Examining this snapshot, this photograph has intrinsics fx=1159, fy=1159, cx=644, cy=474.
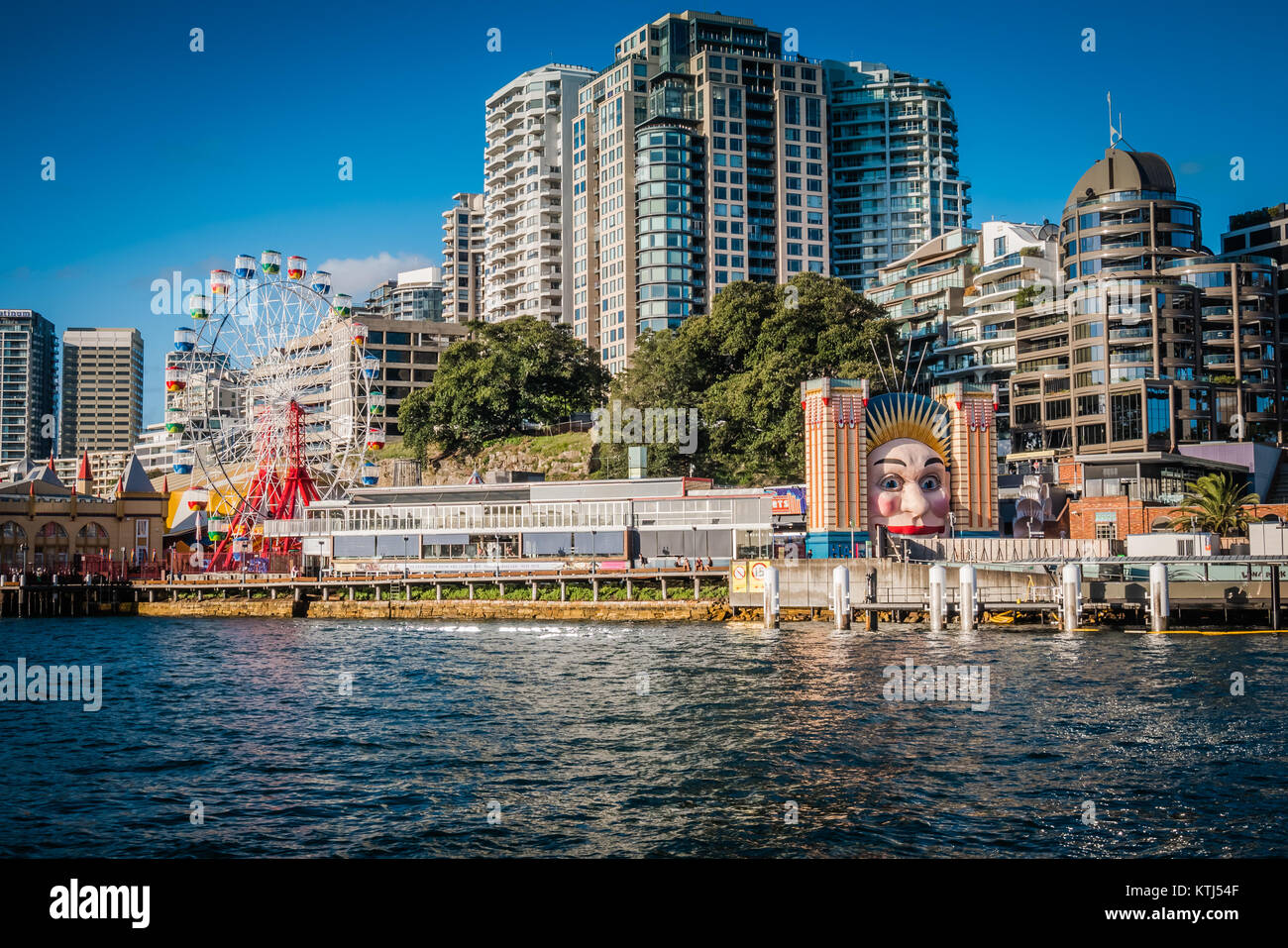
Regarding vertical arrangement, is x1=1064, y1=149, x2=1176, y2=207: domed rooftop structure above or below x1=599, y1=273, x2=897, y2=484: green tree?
above

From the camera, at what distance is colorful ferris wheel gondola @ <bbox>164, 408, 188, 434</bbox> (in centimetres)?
9575

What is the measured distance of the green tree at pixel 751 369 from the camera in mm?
105250

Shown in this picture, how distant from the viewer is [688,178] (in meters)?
169

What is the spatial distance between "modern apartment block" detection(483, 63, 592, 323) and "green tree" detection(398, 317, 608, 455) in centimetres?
4930

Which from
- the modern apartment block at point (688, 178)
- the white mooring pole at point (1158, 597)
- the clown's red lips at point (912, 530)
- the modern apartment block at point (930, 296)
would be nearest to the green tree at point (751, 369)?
the modern apartment block at point (930, 296)

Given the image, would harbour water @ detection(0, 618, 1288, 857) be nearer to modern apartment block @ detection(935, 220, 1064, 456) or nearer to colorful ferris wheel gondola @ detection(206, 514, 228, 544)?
colorful ferris wheel gondola @ detection(206, 514, 228, 544)

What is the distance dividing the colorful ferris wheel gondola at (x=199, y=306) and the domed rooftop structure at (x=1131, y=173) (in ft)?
289

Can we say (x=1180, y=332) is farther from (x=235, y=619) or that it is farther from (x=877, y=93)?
(x=877, y=93)

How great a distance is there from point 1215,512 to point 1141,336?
3636 centimetres

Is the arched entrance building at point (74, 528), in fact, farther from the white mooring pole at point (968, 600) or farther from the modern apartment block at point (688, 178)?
the white mooring pole at point (968, 600)

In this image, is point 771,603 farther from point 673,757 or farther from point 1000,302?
point 1000,302

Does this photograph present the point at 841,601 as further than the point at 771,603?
No

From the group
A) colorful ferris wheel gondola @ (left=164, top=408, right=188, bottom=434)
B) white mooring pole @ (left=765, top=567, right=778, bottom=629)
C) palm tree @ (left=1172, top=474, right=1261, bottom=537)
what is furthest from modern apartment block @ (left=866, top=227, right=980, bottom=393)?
colorful ferris wheel gondola @ (left=164, top=408, right=188, bottom=434)

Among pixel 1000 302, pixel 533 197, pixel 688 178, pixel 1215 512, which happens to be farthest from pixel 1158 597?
pixel 533 197
